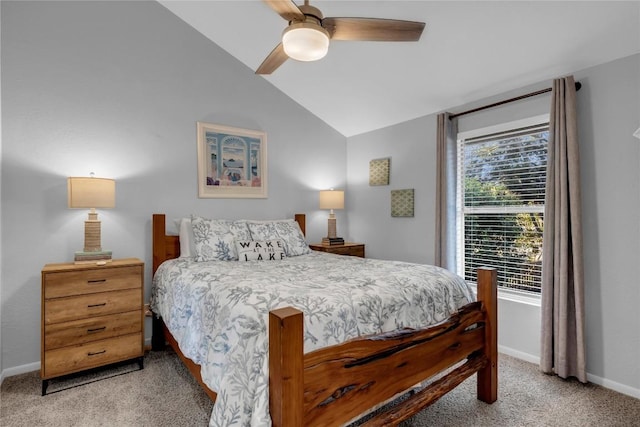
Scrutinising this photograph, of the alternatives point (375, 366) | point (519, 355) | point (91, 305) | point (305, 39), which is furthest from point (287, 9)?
point (519, 355)

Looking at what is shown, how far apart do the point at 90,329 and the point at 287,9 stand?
98.6 inches

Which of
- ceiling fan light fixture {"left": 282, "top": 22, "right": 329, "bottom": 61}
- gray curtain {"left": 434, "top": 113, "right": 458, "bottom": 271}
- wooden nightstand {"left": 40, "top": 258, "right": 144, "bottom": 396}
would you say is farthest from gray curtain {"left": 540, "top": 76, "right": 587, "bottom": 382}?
wooden nightstand {"left": 40, "top": 258, "right": 144, "bottom": 396}

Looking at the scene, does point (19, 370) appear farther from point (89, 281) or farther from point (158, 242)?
point (158, 242)

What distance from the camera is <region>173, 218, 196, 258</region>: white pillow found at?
2906 millimetres

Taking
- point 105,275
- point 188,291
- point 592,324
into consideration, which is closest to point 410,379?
point 188,291

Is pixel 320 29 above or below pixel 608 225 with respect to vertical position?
above

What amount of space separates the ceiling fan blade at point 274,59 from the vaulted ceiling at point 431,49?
0.64m

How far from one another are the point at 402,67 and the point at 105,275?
121 inches

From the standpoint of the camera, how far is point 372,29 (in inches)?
74.7

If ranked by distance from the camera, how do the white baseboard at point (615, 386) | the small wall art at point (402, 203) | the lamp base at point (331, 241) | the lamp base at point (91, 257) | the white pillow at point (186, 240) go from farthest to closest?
1. the lamp base at point (331, 241)
2. the small wall art at point (402, 203)
3. the white pillow at point (186, 240)
4. the lamp base at point (91, 257)
5. the white baseboard at point (615, 386)

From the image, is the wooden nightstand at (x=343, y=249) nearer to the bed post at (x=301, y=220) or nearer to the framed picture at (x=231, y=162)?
the bed post at (x=301, y=220)

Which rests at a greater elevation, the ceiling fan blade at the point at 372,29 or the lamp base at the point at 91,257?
the ceiling fan blade at the point at 372,29

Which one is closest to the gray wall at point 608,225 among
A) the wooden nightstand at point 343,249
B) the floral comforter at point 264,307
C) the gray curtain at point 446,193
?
the gray curtain at point 446,193

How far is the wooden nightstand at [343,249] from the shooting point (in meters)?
3.79
